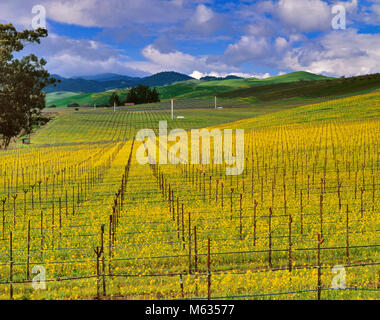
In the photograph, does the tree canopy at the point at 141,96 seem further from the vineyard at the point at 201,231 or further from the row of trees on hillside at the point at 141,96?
the vineyard at the point at 201,231

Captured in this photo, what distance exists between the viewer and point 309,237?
17031mm

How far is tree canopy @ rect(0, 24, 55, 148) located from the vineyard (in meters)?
33.7

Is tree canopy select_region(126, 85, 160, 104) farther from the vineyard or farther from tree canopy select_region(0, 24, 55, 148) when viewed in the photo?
the vineyard

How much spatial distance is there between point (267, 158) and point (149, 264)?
2953 centimetres

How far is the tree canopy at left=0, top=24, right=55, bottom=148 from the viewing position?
76.4 metres

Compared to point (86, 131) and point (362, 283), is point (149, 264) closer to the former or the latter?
point (362, 283)

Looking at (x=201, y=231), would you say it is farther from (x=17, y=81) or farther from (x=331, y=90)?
(x=331, y=90)

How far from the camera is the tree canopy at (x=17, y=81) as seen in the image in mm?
76375

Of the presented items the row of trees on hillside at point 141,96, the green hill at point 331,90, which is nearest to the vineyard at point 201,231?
the green hill at point 331,90

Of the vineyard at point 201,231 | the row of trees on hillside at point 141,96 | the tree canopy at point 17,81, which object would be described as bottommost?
the vineyard at point 201,231

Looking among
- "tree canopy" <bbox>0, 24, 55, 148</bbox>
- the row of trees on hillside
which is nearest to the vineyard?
"tree canopy" <bbox>0, 24, 55, 148</bbox>

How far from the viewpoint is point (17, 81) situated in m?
79.8

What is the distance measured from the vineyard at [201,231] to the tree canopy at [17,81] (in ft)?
111

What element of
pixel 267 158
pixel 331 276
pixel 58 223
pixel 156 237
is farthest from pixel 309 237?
pixel 267 158
